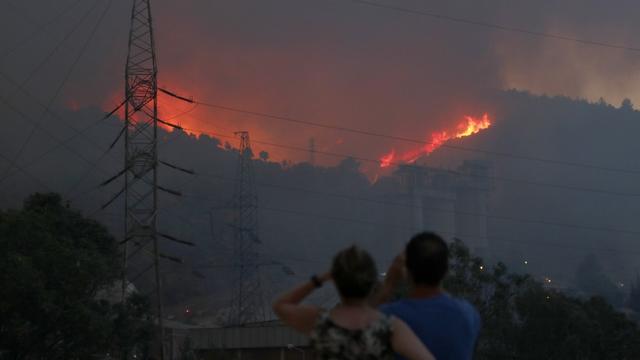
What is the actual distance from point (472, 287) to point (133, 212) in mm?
28191

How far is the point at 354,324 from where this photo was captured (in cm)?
572

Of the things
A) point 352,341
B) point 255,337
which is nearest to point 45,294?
point 255,337

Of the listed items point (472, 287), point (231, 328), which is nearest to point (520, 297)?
point (472, 287)

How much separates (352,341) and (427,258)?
2.50 ft

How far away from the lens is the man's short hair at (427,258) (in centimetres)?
589

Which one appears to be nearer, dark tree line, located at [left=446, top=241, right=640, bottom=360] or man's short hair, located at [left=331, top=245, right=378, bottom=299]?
man's short hair, located at [left=331, top=245, right=378, bottom=299]

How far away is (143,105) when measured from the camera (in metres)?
61.3

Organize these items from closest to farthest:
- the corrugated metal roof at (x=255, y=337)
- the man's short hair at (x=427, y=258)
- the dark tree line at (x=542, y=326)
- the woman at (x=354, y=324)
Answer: the woman at (x=354, y=324) < the man's short hair at (x=427, y=258) < the dark tree line at (x=542, y=326) < the corrugated metal roof at (x=255, y=337)

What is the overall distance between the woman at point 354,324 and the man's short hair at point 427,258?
37cm

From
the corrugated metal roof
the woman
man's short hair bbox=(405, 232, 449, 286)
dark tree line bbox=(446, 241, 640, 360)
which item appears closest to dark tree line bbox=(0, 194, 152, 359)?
the corrugated metal roof

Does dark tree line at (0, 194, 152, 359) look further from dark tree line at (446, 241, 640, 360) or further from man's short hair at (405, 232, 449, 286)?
man's short hair at (405, 232, 449, 286)

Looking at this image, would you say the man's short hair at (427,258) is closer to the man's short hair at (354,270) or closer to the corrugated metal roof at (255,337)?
the man's short hair at (354,270)

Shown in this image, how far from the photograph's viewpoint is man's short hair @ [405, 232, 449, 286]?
589 cm

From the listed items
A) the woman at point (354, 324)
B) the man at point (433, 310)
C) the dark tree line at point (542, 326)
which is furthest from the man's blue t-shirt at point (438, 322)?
the dark tree line at point (542, 326)
